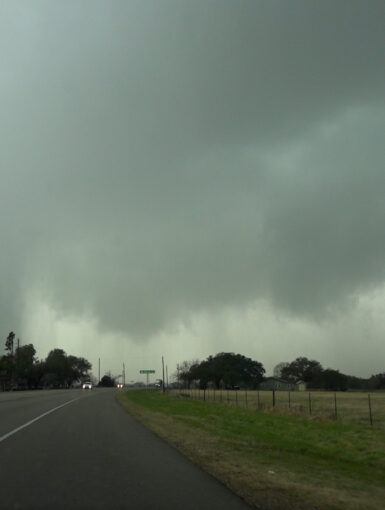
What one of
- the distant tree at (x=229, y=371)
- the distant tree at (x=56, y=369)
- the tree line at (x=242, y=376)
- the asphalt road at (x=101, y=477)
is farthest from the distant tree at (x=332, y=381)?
the asphalt road at (x=101, y=477)

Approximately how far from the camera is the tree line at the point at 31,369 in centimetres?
12976

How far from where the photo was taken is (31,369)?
14650 cm

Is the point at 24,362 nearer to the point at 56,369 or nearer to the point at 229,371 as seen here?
the point at 56,369

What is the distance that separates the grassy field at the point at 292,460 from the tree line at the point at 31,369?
353 ft

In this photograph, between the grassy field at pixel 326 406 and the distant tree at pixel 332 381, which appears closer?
the grassy field at pixel 326 406

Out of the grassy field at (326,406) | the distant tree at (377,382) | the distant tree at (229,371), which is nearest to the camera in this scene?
the grassy field at (326,406)

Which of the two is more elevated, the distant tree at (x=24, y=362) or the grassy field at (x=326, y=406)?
the distant tree at (x=24, y=362)

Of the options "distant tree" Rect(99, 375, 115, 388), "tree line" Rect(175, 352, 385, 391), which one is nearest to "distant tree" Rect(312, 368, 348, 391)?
"tree line" Rect(175, 352, 385, 391)

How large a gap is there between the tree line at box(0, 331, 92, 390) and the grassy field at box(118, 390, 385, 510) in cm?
10760

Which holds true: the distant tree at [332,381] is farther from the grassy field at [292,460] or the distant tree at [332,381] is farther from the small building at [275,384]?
the grassy field at [292,460]

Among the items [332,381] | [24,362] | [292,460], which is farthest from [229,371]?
[292,460]

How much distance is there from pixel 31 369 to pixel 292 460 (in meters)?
145

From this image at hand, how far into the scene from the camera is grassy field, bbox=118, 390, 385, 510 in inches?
314

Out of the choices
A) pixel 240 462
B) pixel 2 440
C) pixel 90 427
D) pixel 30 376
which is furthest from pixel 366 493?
pixel 30 376
